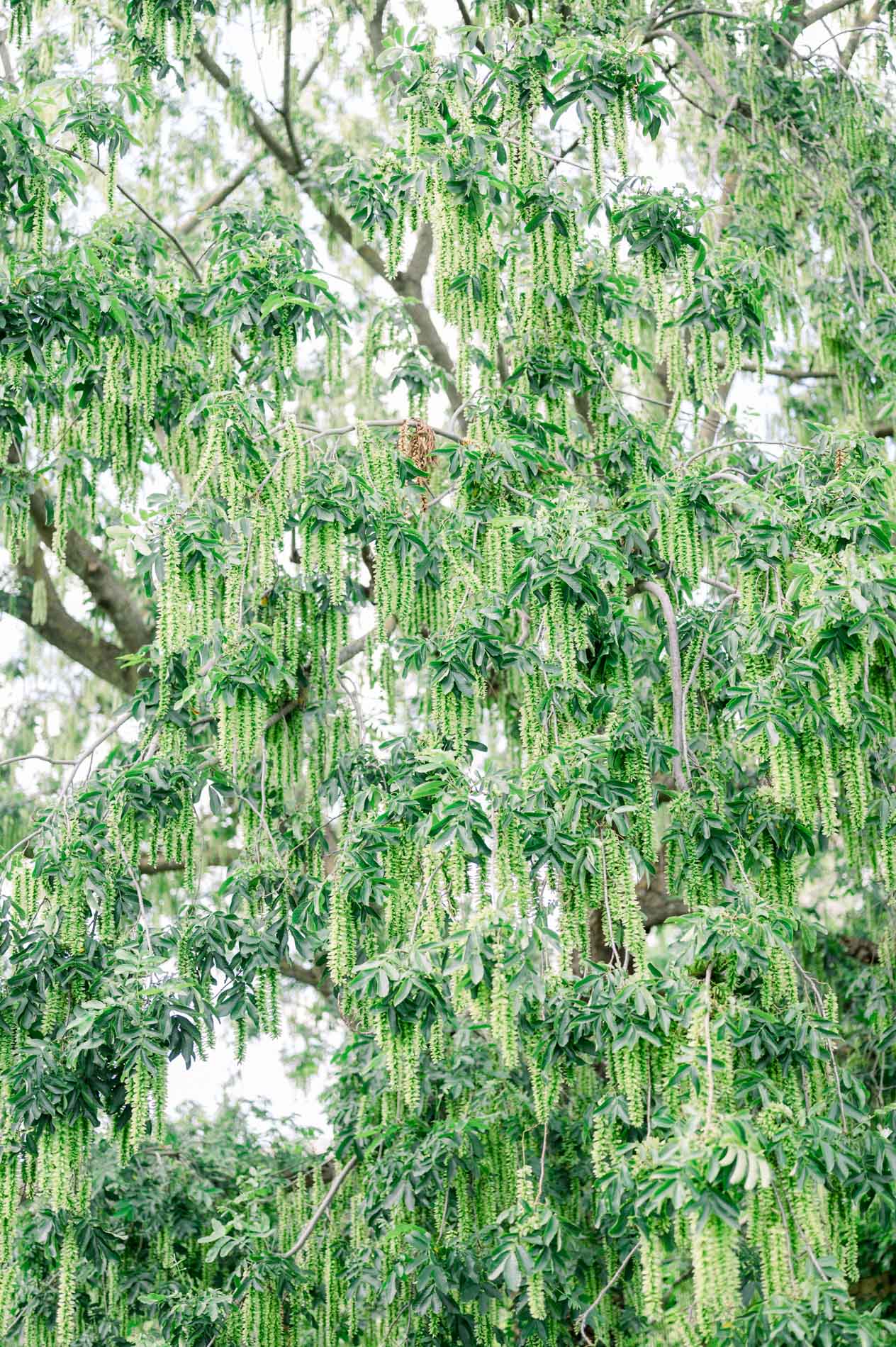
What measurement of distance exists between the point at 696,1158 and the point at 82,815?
206 centimetres

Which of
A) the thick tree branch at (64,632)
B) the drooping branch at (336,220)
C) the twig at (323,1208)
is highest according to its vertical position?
the drooping branch at (336,220)

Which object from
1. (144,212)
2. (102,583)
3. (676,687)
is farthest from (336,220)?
(676,687)

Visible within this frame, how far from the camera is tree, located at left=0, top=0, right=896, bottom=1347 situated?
139 inches

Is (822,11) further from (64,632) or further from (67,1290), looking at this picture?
(67,1290)

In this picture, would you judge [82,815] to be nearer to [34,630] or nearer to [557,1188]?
[557,1188]

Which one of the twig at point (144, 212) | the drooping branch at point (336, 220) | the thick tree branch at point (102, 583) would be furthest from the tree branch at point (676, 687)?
the thick tree branch at point (102, 583)

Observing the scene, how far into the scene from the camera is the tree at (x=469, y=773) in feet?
11.6

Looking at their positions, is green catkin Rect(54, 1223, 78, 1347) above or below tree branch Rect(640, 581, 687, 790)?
below

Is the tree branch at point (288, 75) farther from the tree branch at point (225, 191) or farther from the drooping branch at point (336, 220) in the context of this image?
the tree branch at point (225, 191)

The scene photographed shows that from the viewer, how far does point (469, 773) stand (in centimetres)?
368

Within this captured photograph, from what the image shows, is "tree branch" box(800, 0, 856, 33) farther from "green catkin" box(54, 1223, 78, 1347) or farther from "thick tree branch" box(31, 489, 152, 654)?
"green catkin" box(54, 1223, 78, 1347)

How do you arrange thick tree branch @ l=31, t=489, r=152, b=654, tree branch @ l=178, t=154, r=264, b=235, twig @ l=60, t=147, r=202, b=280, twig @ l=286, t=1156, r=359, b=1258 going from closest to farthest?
twig @ l=286, t=1156, r=359, b=1258, twig @ l=60, t=147, r=202, b=280, thick tree branch @ l=31, t=489, r=152, b=654, tree branch @ l=178, t=154, r=264, b=235

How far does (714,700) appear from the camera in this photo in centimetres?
450

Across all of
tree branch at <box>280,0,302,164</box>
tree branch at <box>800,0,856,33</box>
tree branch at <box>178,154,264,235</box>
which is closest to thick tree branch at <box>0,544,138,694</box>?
tree branch at <box>178,154,264,235</box>
